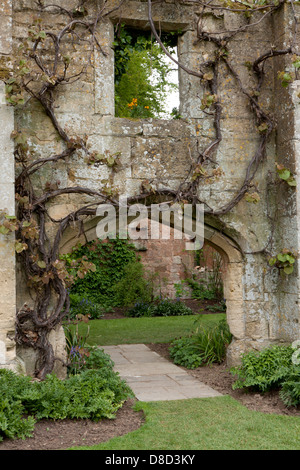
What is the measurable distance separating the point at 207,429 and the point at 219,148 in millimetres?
2870

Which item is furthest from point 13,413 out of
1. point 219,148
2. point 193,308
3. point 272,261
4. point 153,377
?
point 193,308

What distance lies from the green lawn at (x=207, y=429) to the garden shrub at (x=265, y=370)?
0.27 m

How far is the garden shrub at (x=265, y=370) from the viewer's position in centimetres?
449

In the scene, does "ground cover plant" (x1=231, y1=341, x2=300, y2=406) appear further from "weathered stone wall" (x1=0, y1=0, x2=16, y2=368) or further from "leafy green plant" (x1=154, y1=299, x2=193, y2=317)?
"leafy green plant" (x1=154, y1=299, x2=193, y2=317)

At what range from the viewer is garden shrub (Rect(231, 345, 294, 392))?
449 centimetres

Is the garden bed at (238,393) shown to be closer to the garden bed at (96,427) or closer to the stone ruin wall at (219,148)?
the garden bed at (96,427)

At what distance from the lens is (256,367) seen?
4684 mm

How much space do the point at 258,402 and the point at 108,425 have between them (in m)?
1.42

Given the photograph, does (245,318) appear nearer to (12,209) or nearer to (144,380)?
(144,380)

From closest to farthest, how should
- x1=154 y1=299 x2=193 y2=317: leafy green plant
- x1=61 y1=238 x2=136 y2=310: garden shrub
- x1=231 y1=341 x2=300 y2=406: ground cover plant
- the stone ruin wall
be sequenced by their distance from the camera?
x1=231 y1=341 x2=300 y2=406: ground cover plant → the stone ruin wall → x1=154 y1=299 x2=193 y2=317: leafy green plant → x1=61 y1=238 x2=136 y2=310: garden shrub

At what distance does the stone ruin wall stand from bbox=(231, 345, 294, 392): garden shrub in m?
0.52

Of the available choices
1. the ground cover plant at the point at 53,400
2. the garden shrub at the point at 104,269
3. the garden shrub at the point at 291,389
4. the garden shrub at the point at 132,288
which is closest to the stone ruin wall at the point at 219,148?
the garden shrub at the point at 291,389

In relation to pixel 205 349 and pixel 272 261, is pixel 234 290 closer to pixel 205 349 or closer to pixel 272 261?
pixel 272 261

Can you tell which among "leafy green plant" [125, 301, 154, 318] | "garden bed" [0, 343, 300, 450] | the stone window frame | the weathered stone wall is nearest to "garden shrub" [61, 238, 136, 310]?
"leafy green plant" [125, 301, 154, 318]
